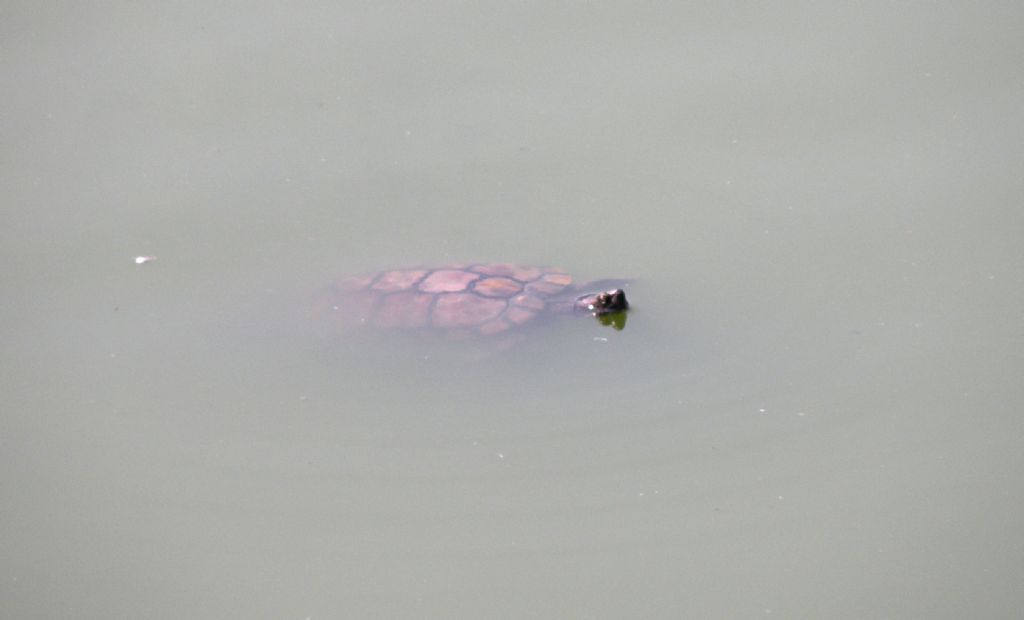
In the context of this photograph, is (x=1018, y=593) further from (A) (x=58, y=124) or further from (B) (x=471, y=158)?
(A) (x=58, y=124)

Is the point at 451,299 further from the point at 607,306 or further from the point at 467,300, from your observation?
the point at 607,306

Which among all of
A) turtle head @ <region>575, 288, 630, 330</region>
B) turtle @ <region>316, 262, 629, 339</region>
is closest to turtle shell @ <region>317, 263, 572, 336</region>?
turtle @ <region>316, 262, 629, 339</region>

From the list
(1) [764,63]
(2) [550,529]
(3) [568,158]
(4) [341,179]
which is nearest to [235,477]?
(2) [550,529]

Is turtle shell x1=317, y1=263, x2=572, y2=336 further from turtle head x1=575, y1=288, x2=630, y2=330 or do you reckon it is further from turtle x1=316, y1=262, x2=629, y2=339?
turtle head x1=575, y1=288, x2=630, y2=330

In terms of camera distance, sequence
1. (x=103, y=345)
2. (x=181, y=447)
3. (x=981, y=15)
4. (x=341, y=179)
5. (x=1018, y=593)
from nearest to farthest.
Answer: (x=1018, y=593), (x=181, y=447), (x=103, y=345), (x=341, y=179), (x=981, y=15)

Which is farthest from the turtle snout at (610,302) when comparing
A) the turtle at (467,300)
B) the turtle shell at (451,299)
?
the turtle shell at (451,299)

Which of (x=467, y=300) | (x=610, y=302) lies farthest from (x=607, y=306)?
(x=467, y=300)

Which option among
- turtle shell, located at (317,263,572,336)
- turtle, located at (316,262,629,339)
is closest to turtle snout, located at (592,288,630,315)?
turtle, located at (316,262,629,339)
